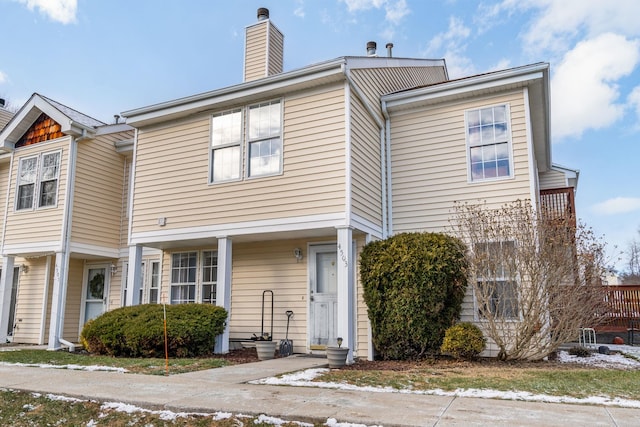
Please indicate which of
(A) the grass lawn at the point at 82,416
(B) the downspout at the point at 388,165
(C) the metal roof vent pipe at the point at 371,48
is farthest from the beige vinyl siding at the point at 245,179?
(C) the metal roof vent pipe at the point at 371,48

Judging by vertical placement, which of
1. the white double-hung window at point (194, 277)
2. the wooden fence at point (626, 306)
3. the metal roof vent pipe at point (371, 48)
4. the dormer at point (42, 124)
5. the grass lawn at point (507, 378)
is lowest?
the grass lawn at point (507, 378)

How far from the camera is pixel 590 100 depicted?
2108cm

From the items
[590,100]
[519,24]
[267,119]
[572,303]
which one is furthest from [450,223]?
[590,100]

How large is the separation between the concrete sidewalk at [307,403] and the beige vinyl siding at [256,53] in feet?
25.8

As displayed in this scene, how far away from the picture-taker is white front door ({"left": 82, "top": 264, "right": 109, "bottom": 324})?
44.8 feet

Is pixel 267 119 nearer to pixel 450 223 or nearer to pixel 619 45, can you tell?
pixel 450 223

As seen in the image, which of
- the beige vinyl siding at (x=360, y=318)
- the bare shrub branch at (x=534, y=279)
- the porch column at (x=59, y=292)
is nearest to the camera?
the bare shrub branch at (x=534, y=279)

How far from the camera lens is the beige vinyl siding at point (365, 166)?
912cm

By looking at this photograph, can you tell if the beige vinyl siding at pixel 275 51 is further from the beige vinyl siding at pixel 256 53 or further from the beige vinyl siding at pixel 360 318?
the beige vinyl siding at pixel 360 318

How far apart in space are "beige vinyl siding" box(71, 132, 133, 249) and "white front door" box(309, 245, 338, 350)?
6.25 meters

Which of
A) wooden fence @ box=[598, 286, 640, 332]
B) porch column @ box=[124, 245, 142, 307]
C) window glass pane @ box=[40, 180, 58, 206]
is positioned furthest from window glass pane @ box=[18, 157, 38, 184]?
wooden fence @ box=[598, 286, 640, 332]

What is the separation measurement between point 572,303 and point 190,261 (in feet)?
27.0

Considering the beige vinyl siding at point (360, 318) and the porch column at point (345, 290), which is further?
the beige vinyl siding at point (360, 318)

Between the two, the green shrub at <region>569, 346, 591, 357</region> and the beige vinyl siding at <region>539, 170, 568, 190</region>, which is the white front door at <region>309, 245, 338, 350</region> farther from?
the beige vinyl siding at <region>539, 170, 568, 190</region>
